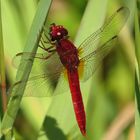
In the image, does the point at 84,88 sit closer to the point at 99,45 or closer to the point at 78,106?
the point at 78,106

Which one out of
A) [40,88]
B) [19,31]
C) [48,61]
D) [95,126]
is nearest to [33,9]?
[19,31]

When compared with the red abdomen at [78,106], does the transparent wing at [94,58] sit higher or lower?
higher

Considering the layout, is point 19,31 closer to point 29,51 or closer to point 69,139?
point 69,139

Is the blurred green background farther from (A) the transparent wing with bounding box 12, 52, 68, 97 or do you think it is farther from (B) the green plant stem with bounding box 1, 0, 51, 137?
(B) the green plant stem with bounding box 1, 0, 51, 137

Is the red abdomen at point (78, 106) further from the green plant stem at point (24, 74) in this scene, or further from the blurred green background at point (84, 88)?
the green plant stem at point (24, 74)

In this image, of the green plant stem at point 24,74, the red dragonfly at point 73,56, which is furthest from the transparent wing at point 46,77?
the green plant stem at point 24,74

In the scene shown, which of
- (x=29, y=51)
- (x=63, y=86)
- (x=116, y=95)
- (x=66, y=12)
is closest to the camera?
(x=29, y=51)

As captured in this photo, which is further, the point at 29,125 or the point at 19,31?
the point at 29,125
